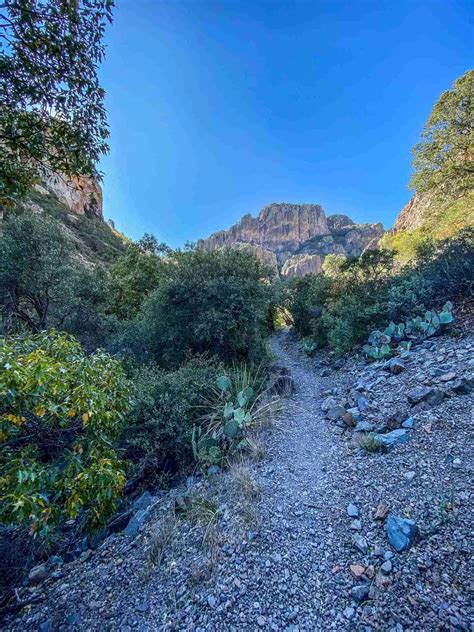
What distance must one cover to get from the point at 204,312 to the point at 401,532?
6.15m

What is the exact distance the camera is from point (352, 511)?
2773mm

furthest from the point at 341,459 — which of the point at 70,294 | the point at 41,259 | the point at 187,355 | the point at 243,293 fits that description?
the point at 41,259

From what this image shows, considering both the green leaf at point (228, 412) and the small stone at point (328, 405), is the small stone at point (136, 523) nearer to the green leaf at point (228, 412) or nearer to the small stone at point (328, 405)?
the green leaf at point (228, 412)

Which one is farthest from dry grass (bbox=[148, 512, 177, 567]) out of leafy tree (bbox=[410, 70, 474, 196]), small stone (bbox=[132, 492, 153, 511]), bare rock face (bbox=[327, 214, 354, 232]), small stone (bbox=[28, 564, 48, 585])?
bare rock face (bbox=[327, 214, 354, 232])

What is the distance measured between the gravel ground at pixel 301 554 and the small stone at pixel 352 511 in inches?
1.2

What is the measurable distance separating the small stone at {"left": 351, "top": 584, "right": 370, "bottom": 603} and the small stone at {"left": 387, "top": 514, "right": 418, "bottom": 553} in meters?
0.41

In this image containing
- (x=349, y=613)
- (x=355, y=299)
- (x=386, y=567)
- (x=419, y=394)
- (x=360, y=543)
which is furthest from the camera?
(x=355, y=299)

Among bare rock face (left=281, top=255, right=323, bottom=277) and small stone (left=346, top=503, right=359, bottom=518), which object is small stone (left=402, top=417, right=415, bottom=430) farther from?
bare rock face (left=281, top=255, right=323, bottom=277)

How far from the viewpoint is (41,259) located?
8.42 metres

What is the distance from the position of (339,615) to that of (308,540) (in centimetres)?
64

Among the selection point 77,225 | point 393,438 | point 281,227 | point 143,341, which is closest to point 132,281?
point 143,341

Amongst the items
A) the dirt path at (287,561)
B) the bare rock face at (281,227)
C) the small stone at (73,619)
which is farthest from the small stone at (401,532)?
the bare rock face at (281,227)

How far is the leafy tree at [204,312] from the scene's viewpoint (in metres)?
7.73

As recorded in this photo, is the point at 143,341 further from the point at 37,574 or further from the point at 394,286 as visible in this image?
the point at 394,286
